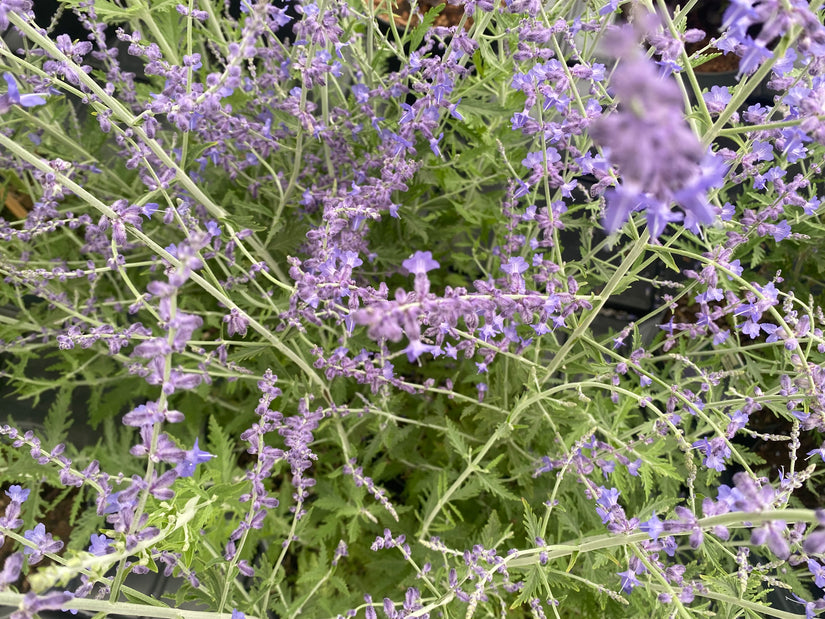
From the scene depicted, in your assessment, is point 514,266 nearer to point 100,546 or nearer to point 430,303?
point 430,303

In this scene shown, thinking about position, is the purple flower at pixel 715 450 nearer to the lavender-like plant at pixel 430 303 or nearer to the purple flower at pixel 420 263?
the lavender-like plant at pixel 430 303

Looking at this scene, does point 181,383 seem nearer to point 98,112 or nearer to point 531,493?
point 98,112

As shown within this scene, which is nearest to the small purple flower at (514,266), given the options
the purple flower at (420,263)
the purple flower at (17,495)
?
the purple flower at (420,263)

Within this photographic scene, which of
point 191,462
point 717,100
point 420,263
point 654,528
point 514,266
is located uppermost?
point 717,100

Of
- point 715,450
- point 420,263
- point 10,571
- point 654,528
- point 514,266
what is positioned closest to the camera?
point 10,571

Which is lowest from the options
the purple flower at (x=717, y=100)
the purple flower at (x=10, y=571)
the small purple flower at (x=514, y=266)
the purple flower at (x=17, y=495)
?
the purple flower at (x=17, y=495)

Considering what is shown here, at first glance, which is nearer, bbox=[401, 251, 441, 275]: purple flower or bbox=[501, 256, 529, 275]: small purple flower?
bbox=[401, 251, 441, 275]: purple flower

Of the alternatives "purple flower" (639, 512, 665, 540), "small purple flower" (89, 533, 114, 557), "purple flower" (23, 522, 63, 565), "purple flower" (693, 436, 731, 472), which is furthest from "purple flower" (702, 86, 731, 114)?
"purple flower" (23, 522, 63, 565)

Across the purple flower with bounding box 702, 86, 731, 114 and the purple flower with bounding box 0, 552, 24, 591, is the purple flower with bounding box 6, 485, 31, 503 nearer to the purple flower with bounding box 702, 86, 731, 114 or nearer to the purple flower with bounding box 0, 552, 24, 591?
the purple flower with bounding box 0, 552, 24, 591

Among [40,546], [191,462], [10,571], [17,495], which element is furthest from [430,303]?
[17,495]

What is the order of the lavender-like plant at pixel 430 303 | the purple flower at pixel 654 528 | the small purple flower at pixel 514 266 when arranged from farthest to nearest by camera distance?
the small purple flower at pixel 514 266, the purple flower at pixel 654 528, the lavender-like plant at pixel 430 303

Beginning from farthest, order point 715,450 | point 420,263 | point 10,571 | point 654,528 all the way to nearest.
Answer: point 715,450, point 654,528, point 420,263, point 10,571

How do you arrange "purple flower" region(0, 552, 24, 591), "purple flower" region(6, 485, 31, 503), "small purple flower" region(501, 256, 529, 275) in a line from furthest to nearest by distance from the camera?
1. "small purple flower" region(501, 256, 529, 275)
2. "purple flower" region(6, 485, 31, 503)
3. "purple flower" region(0, 552, 24, 591)

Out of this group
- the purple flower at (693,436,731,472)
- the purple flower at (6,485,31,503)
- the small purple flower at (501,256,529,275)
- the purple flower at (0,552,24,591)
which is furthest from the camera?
the small purple flower at (501,256,529,275)
